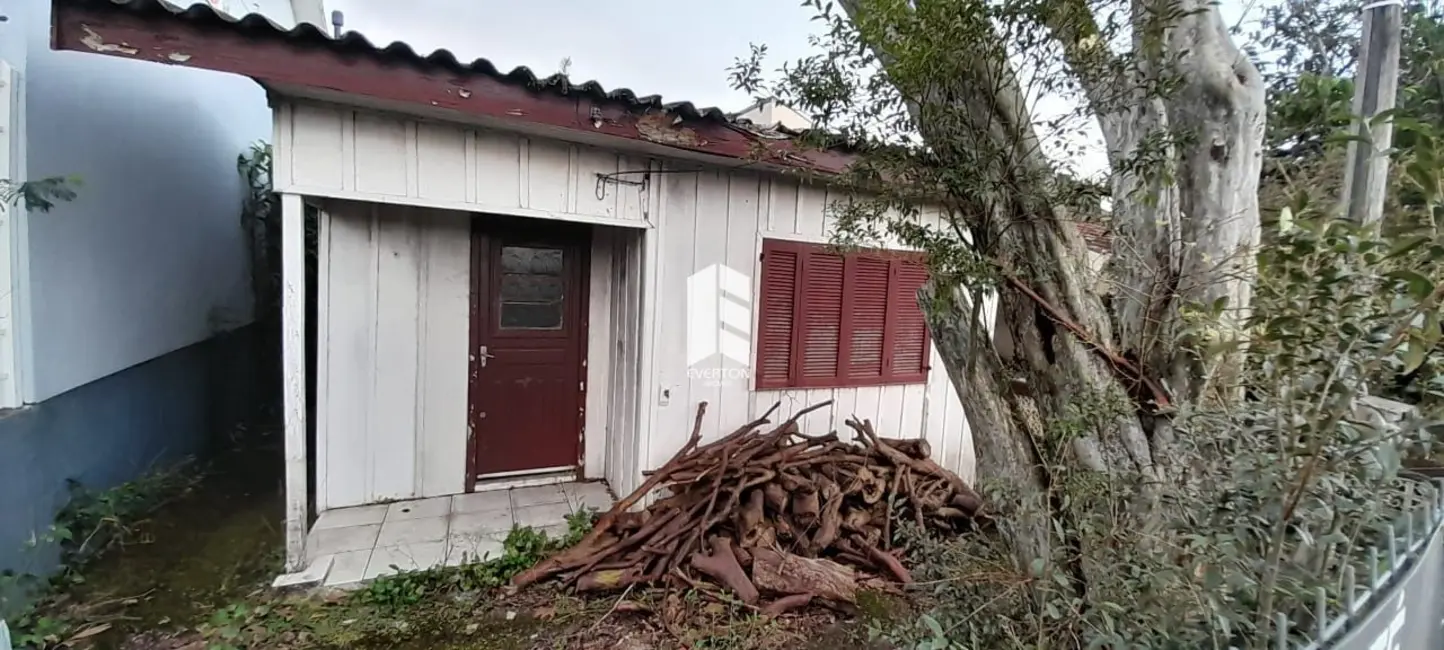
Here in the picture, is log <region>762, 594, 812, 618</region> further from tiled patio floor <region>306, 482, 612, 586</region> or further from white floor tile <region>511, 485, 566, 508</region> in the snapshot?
white floor tile <region>511, 485, 566, 508</region>

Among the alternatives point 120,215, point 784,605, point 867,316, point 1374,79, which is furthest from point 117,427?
point 1374,79

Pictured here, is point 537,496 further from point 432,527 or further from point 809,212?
point 809,212

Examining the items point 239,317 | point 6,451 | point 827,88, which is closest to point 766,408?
point 827,88

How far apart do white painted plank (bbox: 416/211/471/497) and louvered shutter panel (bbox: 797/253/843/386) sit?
241 centimetres

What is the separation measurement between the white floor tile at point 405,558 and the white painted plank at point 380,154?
2014mm

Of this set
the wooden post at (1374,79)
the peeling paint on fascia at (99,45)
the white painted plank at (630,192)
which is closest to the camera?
the wooden post at (1374,79)

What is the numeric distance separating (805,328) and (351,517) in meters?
3.28

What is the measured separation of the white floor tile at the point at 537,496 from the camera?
409cm

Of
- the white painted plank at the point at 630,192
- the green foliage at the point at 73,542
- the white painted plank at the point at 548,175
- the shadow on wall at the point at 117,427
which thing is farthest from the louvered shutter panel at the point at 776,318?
the shadow on wall at the point at 117,427

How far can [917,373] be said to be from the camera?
4.86 metres

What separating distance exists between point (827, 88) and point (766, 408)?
2.58m

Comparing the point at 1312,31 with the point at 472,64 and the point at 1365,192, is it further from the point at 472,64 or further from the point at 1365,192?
the point at 472,64

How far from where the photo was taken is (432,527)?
3689 millimetres

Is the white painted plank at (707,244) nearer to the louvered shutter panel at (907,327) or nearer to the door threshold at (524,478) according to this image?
the door threshold at (524,478)
